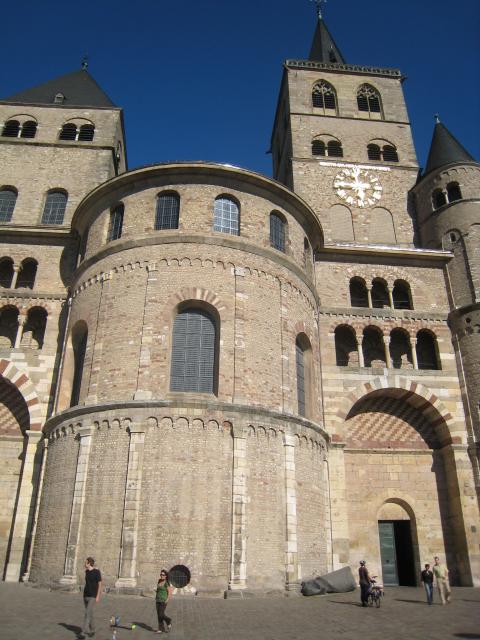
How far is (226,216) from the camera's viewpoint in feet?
66.9

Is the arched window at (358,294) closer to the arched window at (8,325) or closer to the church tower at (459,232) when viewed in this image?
the church tower at (459,232)

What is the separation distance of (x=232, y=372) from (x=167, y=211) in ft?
23.4

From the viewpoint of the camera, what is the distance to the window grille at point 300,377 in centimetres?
1991

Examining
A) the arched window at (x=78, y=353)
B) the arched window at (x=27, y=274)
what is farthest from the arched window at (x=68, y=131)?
the arched window at (x=78, y=353)

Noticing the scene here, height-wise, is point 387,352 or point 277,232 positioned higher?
point 277,232

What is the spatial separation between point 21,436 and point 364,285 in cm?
1646

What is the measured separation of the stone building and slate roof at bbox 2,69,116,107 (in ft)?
15.2

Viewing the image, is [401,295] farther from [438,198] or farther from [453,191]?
[453,191]

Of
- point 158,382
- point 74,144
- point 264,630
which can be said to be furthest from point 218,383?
point 74,144

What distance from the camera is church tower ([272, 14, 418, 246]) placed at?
29875mm

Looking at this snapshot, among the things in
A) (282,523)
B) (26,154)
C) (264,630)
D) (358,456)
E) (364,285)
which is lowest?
(264,630)

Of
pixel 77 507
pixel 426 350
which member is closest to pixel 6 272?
pixel 77 507

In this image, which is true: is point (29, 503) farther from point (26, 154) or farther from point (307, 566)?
point (26, 154)

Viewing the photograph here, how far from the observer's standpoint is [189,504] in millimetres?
15141
